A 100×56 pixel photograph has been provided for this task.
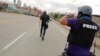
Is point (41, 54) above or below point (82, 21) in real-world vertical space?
below

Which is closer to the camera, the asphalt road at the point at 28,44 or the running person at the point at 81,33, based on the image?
the running person at the point at 81,33

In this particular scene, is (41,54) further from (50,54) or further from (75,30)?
(75,30)

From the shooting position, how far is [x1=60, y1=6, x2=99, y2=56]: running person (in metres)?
5.22

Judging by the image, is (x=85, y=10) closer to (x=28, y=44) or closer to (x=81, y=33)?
(x=81, y=33)

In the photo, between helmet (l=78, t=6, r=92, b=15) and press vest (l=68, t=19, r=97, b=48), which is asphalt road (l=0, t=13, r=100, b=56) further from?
helmet (l=78, t=6, r=92, b=15)

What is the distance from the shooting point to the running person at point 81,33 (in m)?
5.22

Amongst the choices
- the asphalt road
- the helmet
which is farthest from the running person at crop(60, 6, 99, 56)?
the asphalt road

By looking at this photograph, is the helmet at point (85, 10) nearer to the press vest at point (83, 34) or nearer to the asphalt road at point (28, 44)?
the press vest at point (83, 34)

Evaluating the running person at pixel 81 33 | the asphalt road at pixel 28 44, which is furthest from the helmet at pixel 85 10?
the asphalt road at pixel 28 44

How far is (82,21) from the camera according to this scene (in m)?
5.30

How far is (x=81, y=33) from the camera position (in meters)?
5.27

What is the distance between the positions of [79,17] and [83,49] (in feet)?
2.08

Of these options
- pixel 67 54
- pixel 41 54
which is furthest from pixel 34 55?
pixel 67 54

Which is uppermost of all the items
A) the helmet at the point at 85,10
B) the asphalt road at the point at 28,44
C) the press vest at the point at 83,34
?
the helmet at the point at 85,10
